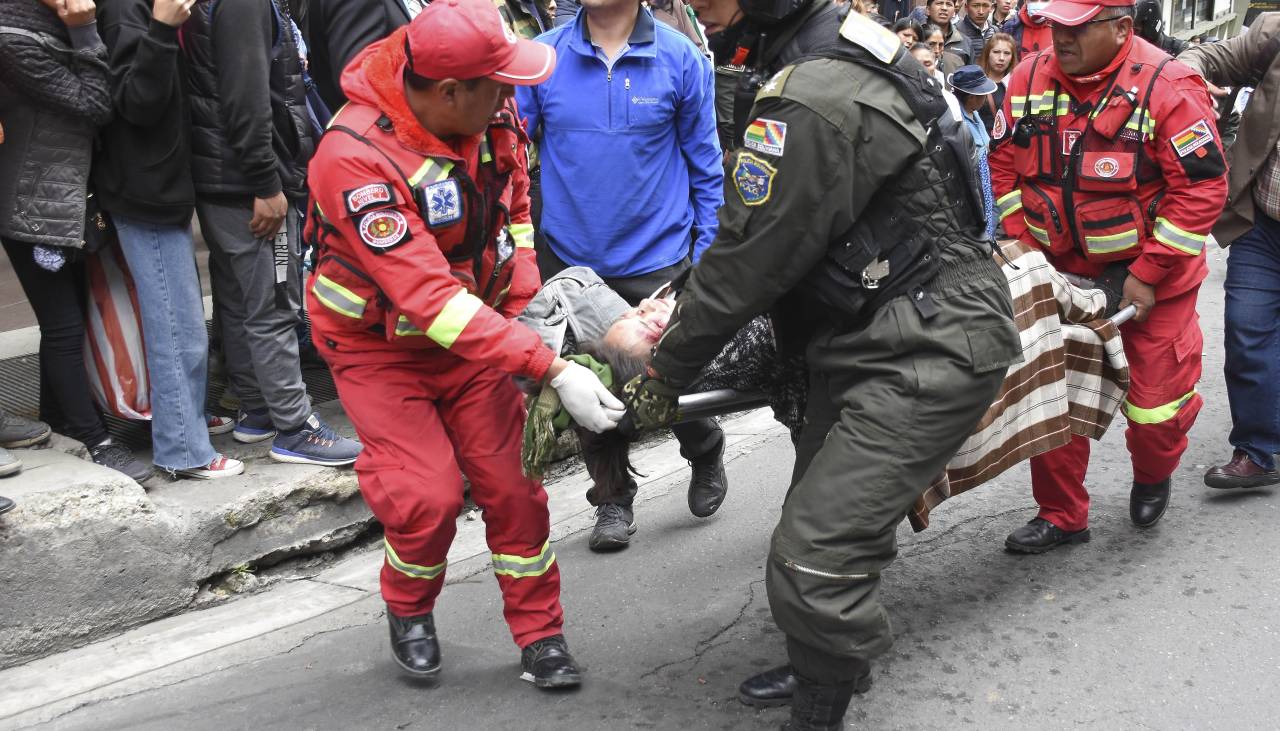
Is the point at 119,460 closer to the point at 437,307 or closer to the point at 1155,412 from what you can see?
the point at 437,307

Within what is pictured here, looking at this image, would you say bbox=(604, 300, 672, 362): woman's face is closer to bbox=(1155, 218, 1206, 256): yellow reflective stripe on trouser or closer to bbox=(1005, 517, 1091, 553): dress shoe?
bbox=(1005, 517, 1091, 553): dress shoe

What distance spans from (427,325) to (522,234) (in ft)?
2.24

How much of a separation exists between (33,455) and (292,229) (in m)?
1.34

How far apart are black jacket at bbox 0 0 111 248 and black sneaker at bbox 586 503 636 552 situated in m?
2.07

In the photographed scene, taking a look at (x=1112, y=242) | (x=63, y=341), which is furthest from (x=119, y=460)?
(x=1112, y=242)

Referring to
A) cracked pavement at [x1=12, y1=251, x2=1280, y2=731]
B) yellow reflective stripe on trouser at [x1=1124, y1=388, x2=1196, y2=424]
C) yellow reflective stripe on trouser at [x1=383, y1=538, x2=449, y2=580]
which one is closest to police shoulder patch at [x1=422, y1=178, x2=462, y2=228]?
yellow reflective stripe on trouser at [x1=383, y1=538, x2=449, y2=580]

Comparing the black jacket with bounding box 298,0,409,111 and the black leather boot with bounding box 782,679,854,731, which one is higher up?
the black jacket with bounding box 298,0,409,111

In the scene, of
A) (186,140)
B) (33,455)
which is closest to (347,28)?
(186,140)

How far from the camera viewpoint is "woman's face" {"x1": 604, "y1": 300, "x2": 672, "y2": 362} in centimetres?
338

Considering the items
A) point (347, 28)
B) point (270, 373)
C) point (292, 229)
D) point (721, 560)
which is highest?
point (347, 28)

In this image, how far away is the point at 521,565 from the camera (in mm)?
3449

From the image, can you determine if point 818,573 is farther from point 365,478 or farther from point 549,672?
point 365,478

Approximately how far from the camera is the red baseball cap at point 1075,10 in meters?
3.98

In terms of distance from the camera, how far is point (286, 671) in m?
3.64
